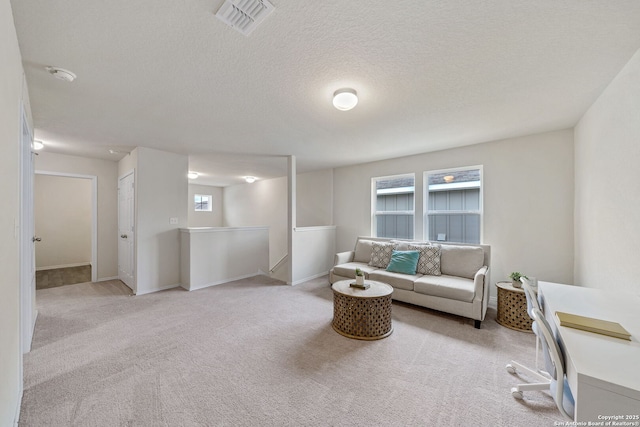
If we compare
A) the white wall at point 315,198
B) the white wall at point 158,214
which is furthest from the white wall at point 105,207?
the white wall at point 315,198

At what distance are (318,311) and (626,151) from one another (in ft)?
11.0

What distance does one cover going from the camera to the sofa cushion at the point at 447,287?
305 centimetres

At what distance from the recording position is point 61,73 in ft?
6.50

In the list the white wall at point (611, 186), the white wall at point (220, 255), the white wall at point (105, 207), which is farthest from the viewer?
the white wall at point (105, 207)

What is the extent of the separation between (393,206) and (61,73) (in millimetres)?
4750

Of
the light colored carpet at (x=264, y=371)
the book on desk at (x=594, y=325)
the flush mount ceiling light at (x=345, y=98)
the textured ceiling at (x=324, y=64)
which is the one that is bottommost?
the light colored carpet at (x=264, y=371)

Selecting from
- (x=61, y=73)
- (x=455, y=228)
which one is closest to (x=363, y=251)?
(x=455, y=228)

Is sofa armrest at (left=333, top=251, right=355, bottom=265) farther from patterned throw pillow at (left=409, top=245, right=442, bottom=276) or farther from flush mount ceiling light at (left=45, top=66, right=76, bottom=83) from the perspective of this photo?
flush mount ceiling light at (left=45, top=66, right=76, bottom=83)

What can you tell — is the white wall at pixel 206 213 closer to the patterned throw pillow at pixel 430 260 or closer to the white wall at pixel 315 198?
the white wall at pixel 315 198

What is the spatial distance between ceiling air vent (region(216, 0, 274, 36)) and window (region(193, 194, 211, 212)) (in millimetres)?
8163

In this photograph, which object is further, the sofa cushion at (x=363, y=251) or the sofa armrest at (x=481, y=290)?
the sofa cushion at (x=363, y=251)

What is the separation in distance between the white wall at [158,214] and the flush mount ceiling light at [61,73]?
226cm

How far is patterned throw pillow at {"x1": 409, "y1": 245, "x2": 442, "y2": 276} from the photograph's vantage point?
3762 mm

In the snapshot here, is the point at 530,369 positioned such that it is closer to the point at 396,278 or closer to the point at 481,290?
the point at 481,290
